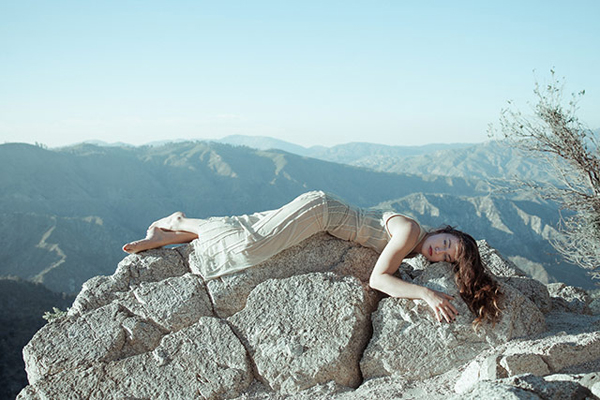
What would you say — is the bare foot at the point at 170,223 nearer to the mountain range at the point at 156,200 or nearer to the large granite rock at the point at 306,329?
the large granite rock at the point at 306,329

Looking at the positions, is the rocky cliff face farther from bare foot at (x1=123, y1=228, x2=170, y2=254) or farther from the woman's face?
bare foot at (x1=123, y1=228, x2=170, y2=254)

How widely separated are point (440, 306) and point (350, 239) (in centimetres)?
124

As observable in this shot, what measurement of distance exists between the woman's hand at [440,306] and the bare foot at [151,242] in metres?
2.85

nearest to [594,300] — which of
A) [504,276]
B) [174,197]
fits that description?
[504,276]

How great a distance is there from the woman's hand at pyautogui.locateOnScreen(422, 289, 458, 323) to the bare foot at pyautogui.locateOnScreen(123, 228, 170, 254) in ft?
9.35

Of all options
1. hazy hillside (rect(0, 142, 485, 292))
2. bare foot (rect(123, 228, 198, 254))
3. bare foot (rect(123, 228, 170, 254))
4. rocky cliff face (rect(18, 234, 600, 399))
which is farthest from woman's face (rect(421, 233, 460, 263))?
hazy hillside (rect(0, 142, 485, 292))

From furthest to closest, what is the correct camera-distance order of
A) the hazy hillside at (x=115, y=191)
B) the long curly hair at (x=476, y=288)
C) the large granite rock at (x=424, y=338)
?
the hazy hillside at (x=115, y=191) → the long curly hair at (x=476, y=288) → the large granite rock at (x=424, y=338)

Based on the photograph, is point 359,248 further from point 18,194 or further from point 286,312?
point 18,194

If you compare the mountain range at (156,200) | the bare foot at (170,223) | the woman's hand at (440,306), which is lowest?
the mountain range at (156,200)

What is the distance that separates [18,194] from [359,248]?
116 m

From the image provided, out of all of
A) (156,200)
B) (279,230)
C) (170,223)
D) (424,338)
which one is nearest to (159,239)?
(170,223)

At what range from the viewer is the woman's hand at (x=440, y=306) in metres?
4.12

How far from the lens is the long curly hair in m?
4.22

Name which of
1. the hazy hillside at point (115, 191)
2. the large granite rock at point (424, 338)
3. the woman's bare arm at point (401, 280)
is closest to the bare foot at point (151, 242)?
the woman's bare arm at point (401, 280)
